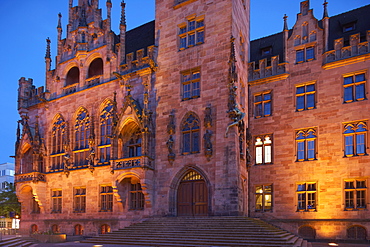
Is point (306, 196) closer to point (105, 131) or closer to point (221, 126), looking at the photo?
point (221, 126)

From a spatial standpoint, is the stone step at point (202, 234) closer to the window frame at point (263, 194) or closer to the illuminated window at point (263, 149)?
the window frame at point (263, 194)

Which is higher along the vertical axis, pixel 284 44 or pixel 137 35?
pixel 137 35

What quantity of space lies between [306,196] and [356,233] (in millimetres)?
3591

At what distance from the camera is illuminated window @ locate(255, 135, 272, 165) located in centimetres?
2780

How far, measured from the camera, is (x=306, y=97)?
26.8 metres

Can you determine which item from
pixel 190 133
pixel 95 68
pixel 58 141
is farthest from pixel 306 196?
pixel 58 141

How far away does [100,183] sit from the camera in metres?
30.4

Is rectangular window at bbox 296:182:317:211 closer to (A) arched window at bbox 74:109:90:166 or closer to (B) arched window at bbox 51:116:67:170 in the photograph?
(A) arched window at bbox 74:109:90:166

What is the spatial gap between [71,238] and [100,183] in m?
4.56

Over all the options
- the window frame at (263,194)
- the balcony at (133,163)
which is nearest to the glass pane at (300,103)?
the window frame at (263,194)

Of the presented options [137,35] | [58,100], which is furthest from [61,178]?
[137,35]

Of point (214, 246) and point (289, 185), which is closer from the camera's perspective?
point (214, 246)

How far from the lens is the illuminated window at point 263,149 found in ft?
91.2

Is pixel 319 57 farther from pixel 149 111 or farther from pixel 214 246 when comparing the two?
pixel 214 246
